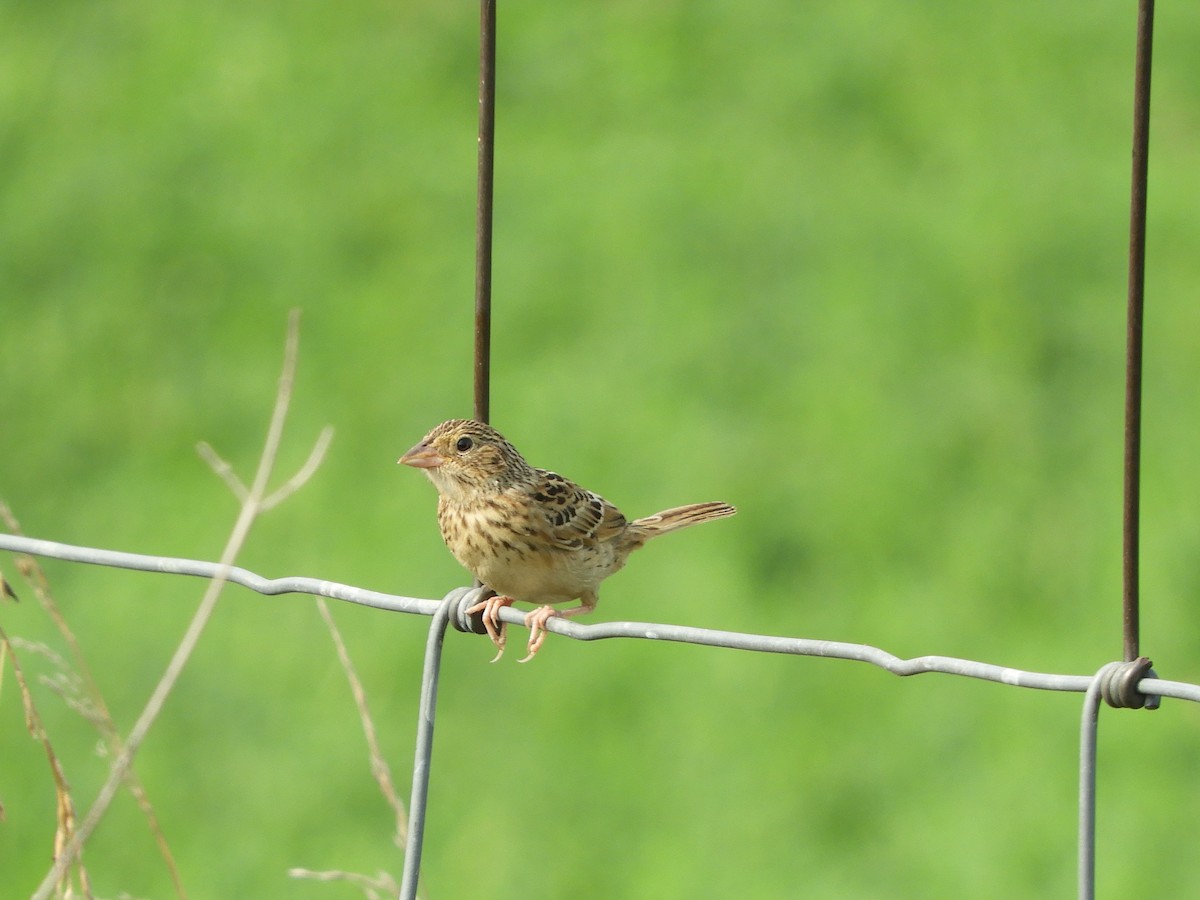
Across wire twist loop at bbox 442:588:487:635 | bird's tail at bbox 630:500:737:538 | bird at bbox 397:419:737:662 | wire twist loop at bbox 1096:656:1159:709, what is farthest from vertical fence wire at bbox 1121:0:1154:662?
bird's tail at bbox 630:500:737:538

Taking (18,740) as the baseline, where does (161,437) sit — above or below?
above

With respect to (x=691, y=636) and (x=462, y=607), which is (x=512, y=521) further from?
(x=691, y=636)

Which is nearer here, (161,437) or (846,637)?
(846,637)

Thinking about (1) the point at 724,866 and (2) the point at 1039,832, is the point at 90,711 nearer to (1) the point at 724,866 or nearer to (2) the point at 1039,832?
(1) the point at 724,866

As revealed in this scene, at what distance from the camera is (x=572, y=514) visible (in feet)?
13.8

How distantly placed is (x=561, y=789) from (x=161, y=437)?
265 centimetres

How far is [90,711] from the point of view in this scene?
8.79ft

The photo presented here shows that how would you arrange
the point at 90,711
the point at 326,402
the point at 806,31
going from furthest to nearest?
the point at 806,31, the point at 326,402, the point at 90,711

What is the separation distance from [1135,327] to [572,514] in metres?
2.22

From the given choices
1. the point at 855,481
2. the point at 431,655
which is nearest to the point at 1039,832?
the point at 855,481

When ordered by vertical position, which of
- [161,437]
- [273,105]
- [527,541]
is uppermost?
[273,105]

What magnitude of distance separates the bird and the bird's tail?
29 centimetres

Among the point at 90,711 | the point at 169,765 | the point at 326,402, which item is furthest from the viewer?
the point at 326,402

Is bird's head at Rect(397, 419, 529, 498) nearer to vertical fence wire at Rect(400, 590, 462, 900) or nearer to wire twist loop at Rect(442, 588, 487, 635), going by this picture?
wire twist loop at Rect(442, 588, 487, 635)
